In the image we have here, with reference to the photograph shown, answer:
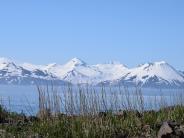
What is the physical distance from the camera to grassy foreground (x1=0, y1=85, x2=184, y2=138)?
11797 millimetres

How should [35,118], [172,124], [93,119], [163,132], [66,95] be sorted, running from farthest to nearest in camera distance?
[35,118]
[66,95]
[93,119]
[172,124]
[163,132]

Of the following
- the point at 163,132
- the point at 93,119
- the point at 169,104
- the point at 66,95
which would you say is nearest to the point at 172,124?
the point at 163,132

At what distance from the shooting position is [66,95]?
13.4m

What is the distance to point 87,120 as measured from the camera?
12273mm

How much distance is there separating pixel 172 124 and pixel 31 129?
10.1ft

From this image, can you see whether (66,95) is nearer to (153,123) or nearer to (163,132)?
(153,123)

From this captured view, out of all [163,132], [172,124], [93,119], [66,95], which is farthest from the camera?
[66,95]

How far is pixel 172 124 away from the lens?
37.5 feet

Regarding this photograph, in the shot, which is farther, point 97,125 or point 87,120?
point 87,120

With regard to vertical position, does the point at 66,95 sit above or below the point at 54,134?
above

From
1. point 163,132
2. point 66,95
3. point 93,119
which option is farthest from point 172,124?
point 66,95

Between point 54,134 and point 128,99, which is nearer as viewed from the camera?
point 54,134

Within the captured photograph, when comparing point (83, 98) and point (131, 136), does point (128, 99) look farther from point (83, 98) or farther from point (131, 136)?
point (131, 136)

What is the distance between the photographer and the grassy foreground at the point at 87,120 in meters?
11.8
